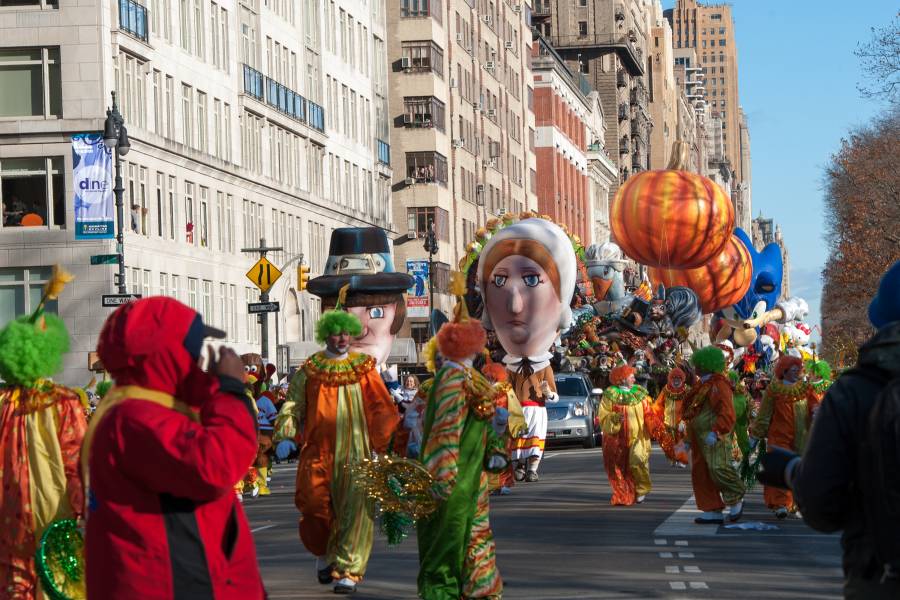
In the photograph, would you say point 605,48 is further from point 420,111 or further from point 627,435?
point 627,435

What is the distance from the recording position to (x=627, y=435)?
21.0m

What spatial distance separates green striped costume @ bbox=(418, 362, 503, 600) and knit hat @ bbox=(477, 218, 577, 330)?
1348 cm

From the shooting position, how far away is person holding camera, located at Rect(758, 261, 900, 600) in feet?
18.3

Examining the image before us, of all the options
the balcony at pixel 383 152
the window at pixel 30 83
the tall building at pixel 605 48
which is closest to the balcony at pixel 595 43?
the tall building at pixel 605 48

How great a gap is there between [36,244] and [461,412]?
3088 centimetres

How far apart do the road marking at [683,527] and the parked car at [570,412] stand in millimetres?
15261

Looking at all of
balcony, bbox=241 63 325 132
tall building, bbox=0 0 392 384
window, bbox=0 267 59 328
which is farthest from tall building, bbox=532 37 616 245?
window, bbox=0 267 59 328

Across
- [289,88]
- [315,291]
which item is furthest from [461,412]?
[289,88]

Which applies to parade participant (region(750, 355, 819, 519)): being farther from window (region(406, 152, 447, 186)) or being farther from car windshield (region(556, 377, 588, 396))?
window (region(406, 152, 447, 186))

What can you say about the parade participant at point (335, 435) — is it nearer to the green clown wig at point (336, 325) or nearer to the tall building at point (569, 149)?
the green clown wig at point (336, 325)

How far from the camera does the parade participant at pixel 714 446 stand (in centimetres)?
1738

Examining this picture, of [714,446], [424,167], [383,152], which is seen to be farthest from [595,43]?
[714,446]

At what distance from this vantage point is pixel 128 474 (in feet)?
19.7

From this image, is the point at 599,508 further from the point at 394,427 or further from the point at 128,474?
the point at 128,474
